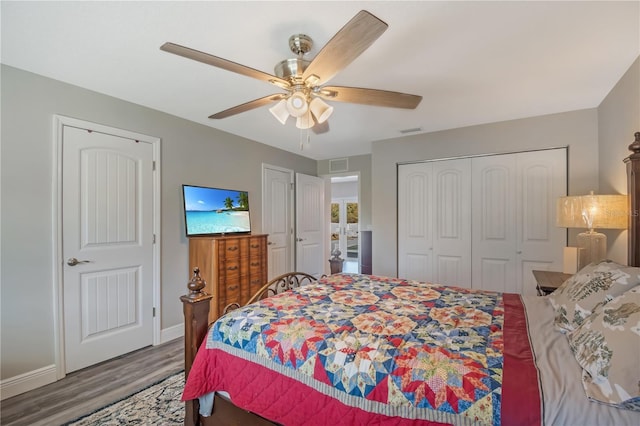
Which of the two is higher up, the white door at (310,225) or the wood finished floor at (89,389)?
the white door at (310,225)

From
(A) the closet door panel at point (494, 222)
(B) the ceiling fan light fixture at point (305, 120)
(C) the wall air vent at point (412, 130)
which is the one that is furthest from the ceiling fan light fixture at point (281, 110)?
(A) the closet door panel at point (494, 222)

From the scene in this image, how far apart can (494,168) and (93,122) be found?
14.1 feet

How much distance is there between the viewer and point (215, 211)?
3477 mm

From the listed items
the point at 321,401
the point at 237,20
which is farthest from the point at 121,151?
the point at 321,401

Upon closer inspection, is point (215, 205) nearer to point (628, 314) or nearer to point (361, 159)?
point (361, 159)

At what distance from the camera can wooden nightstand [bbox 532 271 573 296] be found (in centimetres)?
226

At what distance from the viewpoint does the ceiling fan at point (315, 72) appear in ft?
4.27

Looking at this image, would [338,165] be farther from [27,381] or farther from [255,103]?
[27,381]

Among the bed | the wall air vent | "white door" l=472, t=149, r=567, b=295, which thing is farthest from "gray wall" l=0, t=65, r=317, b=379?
"white door" l=472, t=149, r=567, b=295

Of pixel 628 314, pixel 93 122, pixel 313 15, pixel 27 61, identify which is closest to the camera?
pixel 628 314

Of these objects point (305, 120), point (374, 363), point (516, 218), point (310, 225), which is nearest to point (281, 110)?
point (305, 120)

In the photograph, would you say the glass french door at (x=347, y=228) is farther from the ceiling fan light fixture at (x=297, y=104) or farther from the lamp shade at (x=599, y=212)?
the ceiling fan light fixture at (x=297, y=104)

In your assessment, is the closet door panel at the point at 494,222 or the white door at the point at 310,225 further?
the white door at the point at 310,225

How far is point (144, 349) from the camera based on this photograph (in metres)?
2.89
